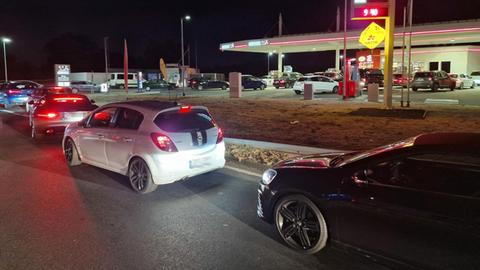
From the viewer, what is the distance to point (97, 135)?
8.53m

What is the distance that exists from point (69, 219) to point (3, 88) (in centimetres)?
2640

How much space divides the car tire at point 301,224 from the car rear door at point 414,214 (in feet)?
1.06

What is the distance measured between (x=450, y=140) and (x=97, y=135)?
20.8ft

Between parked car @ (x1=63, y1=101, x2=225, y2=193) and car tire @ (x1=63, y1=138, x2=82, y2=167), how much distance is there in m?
1.03

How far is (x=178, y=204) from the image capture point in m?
6.97

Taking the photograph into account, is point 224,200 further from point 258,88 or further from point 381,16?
point 258,88

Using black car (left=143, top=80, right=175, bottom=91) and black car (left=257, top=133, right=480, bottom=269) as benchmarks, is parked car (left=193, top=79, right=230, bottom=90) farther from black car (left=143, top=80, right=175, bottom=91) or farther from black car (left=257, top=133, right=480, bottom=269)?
black car (left=257, top=133, right=480, bottom=269)

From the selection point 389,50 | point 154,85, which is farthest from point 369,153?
point 154,85

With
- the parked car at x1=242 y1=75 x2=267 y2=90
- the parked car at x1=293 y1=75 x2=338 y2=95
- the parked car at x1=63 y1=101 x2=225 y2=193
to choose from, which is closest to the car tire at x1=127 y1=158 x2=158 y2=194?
the parked car at x1=63 y1=101 x2=225 y2=193

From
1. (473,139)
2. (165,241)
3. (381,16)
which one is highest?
(381,16)

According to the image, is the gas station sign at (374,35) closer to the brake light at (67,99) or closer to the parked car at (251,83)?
the brake light at (67,99)

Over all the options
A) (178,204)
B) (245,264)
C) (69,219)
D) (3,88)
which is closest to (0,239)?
(69,219)

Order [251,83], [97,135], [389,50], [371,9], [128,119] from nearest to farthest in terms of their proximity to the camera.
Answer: [128,119]
[97,135]
[389,50]
[371,9]
[251,83]

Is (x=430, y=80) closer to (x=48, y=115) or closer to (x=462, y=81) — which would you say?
(x=462, y=81)
